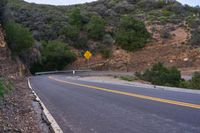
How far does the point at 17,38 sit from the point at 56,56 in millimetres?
12870

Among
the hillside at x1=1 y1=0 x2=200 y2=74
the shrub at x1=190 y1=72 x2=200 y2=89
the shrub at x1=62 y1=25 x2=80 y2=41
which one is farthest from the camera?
the shrub at x1=62 y1=25 x2=80 y2=41

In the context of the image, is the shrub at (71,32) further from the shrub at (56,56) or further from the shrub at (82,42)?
the shrub at (56,56)

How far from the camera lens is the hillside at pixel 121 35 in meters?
66.9

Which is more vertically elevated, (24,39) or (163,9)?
(163,9)

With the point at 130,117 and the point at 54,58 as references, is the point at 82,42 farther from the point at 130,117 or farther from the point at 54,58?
the point at 130,117

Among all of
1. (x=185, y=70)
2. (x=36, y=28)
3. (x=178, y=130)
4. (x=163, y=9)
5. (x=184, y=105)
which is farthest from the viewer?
(x=163, y=9)

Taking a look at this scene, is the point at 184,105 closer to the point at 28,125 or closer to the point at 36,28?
the point at 28,125

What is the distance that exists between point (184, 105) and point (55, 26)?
72884mm

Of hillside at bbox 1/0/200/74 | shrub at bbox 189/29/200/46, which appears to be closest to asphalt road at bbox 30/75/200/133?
hillside at bbox 1/0/200/74

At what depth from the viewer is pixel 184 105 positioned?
1166 cm

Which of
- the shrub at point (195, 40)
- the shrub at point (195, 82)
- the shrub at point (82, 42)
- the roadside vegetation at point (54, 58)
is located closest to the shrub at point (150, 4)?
the shrub at point (82, 42)

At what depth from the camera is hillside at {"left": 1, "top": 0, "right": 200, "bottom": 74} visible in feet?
219

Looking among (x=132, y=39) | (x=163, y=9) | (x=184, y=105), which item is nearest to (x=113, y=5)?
(x=163, y=9)

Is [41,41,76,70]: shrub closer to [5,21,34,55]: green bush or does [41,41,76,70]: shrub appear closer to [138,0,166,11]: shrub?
[5,21,34,55]: green bush
